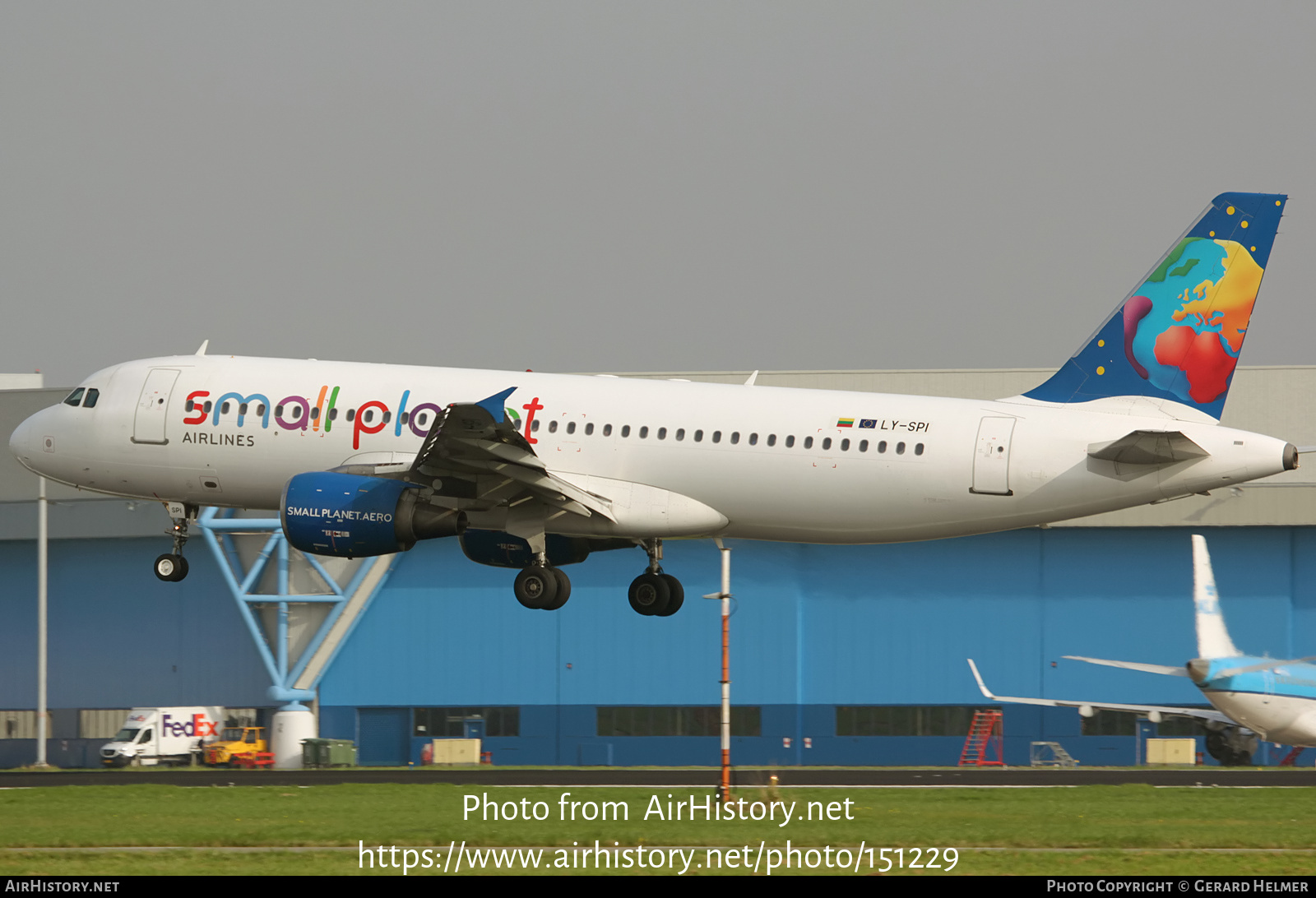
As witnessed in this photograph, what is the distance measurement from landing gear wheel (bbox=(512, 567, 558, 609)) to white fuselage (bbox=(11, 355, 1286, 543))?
1327 millimetres

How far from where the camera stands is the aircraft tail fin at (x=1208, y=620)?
58500mm

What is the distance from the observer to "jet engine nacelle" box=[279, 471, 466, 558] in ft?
118

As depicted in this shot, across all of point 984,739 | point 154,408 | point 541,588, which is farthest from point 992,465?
point 984,739

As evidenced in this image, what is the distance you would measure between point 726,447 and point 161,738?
46013 millimetres

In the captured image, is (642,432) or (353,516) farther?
(642,432)

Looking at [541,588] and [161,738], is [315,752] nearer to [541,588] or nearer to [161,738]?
[161,738]

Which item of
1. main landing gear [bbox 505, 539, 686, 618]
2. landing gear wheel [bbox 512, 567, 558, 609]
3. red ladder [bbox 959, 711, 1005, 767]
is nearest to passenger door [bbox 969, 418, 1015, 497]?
main landing gear [bbox 505, 539, 686, 618]

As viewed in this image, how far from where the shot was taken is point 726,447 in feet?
119

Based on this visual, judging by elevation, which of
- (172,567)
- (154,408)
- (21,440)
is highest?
(154,408)

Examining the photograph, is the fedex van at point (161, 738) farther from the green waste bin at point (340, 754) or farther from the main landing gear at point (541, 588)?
the main landing gear at point (541, 588)

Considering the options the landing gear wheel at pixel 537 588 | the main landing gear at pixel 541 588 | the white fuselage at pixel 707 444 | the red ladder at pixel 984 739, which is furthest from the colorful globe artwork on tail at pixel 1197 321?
the red ladder at pixel 984 739

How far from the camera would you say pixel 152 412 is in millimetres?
39719

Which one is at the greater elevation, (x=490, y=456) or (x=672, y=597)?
(x=490, y=456)

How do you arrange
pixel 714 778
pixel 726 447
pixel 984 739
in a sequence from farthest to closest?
pixel 984 739, pixel 714 778, pixel 726 447
